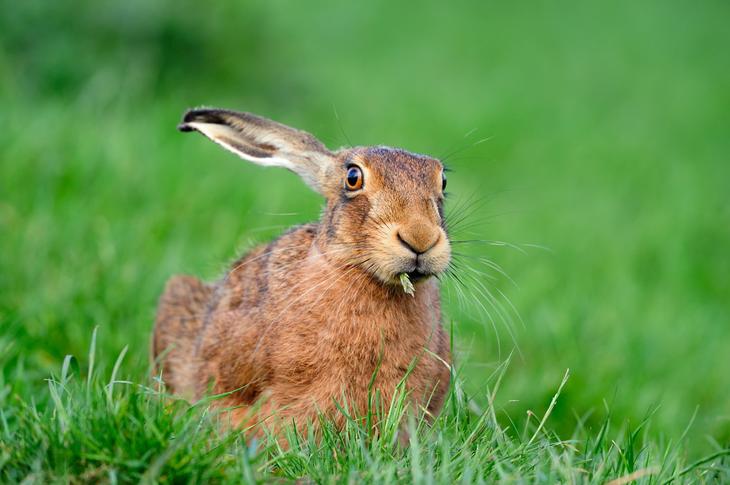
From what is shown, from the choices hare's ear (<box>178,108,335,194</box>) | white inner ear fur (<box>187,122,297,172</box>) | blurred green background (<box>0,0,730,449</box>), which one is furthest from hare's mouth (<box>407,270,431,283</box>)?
white inner ear fur (<box>187,122,297,172</box>)

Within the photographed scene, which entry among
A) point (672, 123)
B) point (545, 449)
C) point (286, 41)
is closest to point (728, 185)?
point (672, 123)

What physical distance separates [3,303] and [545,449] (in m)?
2.99

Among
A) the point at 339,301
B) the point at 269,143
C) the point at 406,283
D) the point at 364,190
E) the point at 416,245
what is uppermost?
the point at 269,143

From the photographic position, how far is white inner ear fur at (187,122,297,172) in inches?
177

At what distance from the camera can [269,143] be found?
15.3 feet

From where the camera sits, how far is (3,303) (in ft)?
17.0

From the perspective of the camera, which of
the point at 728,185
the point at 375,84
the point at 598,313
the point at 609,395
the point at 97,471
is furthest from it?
the point at 375,84

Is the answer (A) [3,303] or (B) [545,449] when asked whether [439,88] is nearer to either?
(A) [3,303]

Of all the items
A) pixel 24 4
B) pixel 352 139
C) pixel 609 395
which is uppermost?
pixel 24 4

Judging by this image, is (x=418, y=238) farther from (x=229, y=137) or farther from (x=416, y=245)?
(x=229, y=137)

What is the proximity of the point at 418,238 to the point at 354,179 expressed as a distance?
58 cm

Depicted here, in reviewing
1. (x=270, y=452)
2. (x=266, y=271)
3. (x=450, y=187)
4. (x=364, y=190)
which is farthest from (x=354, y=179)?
(x=450, y=187)

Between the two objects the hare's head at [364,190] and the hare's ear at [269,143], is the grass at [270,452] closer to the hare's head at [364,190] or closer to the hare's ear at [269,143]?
→ the hare's head at [364,190]

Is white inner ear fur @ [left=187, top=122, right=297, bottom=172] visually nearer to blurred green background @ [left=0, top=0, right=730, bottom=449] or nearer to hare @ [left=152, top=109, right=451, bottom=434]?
hare @ [left=152, top=109, right=451, bottom=434]
